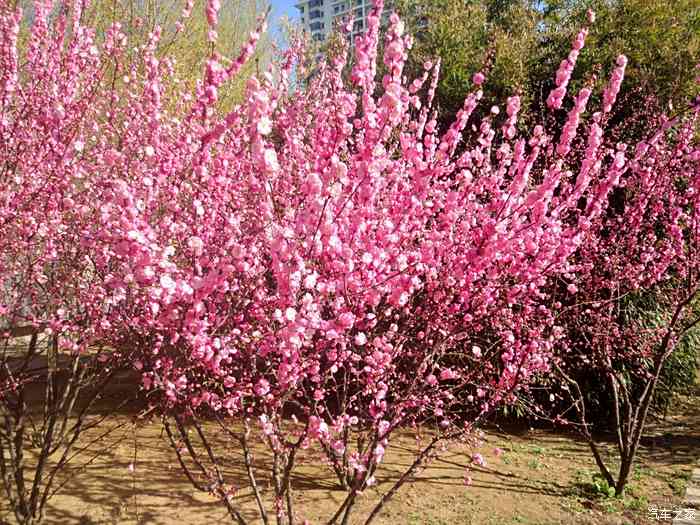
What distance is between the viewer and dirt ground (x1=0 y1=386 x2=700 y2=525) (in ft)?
12.7

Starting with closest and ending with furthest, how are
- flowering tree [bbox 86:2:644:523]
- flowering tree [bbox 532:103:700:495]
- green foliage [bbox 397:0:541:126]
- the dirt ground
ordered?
flowering tree [bbox 86:2:644:523] → the dirt ground → flowering tree [bbox 532:103:700:495] → green foliage [bbox 397:0:541:126]

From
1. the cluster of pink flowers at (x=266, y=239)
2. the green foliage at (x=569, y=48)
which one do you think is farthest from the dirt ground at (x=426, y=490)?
the green foliage at (x=569, y=48)

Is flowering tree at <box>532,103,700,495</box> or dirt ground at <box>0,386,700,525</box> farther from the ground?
flowering tree at <box>532,103,700,495</box>

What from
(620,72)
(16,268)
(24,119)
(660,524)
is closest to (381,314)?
(620,72)

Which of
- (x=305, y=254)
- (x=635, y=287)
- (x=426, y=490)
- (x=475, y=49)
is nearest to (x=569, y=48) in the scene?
(x=475, y=49)

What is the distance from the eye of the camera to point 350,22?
4.69m

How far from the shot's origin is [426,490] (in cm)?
440

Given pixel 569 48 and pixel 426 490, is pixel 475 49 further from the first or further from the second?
pixel 426 490

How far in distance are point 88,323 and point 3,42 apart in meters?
1.95

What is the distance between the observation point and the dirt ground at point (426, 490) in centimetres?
387

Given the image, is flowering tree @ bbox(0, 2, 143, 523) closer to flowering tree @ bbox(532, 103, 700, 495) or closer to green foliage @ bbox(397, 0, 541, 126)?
flowering tree @ bbox(532, 103, 700, 495)

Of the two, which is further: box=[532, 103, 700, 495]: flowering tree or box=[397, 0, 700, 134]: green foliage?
box=[397, 0, 700, 134]: green foliage

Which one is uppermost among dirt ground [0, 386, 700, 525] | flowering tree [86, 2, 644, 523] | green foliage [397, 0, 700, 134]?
green foliage [397, 0, 700, 134]

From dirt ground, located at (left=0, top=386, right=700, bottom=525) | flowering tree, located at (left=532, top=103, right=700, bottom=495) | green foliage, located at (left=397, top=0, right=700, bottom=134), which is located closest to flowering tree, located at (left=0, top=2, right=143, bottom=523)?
dirt ground, located at (left=0, top=386, right=700, bottom=525)
